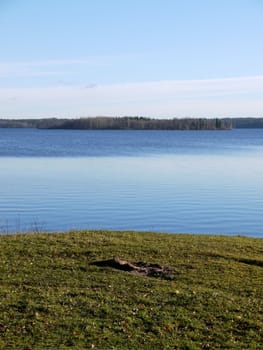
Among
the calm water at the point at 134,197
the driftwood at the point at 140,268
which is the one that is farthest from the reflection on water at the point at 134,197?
the driftwood at the point at 140,268

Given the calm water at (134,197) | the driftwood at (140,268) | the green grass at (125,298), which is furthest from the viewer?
the calm water at (134,197)

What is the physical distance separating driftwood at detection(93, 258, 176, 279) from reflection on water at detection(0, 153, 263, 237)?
29.8 feet

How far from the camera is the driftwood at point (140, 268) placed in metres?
10.8

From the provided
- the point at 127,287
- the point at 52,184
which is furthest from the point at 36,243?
the point at 52,184

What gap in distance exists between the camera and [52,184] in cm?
3475

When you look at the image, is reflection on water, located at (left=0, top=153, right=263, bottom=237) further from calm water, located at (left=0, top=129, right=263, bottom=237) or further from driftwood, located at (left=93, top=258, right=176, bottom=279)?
driftwood, located at (left=93, top=258, right=176, bottom=279)

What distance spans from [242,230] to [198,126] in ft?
576

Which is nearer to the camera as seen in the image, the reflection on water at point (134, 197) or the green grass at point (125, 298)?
the green grass at point (125, 298)

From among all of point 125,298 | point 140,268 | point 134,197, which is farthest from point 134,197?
point 125,298

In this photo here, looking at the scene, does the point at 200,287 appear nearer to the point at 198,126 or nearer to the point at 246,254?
the point at 246,254

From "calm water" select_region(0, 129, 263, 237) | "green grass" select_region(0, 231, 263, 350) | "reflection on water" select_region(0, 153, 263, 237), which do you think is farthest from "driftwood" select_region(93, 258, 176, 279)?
"reflection on water" select_region(0, 153, 263, 237)

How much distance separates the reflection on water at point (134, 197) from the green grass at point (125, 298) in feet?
25.5

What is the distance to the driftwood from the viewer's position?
425 inches

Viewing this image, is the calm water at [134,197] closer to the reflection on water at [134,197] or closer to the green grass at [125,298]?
the reflection on water at [134,197]
